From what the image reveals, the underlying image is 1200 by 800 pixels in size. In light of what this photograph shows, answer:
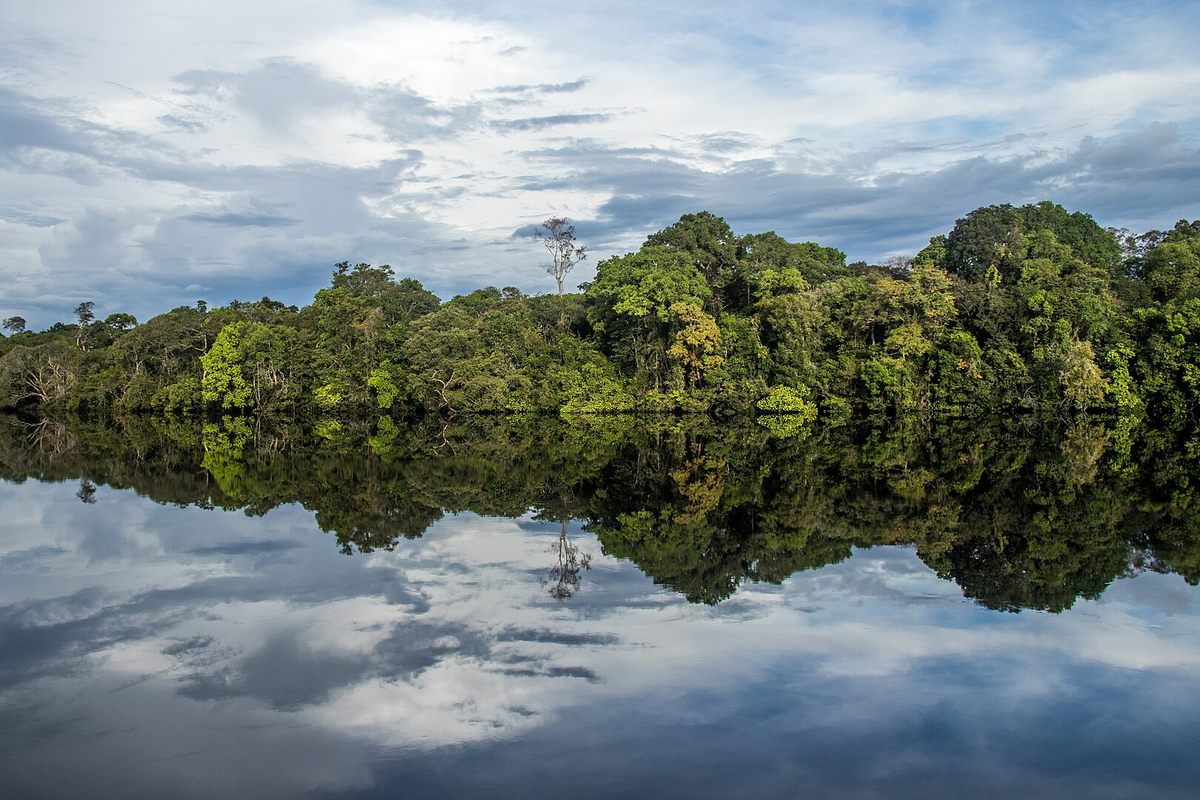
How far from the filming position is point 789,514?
15.1 meters

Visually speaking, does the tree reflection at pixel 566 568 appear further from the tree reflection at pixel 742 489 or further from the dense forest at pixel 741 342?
the dense forest at pixel 741 342

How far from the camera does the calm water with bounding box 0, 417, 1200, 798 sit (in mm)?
6152

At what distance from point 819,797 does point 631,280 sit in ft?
123

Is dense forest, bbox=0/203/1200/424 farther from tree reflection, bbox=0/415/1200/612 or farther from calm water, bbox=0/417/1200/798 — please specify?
calm water, bbox=0/417/1200/798

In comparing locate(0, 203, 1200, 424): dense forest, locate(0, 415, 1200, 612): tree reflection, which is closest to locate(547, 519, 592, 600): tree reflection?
locate(0, 415, 1200, 612): tree reflection

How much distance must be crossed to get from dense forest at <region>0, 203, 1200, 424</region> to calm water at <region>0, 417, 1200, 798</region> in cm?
2441

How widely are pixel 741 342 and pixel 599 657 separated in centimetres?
3493

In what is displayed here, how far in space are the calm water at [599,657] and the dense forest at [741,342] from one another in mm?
24415

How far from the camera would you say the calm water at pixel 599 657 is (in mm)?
6152

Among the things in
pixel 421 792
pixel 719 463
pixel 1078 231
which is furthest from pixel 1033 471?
pixel 1078 231

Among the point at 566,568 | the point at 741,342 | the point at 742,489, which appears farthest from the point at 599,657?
the point at 741,342

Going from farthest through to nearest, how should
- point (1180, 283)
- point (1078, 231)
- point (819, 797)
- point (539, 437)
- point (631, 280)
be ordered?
point (1078, 231) < point (631, 280) < point (1180, 283) < point (539, 437) < point (819, 797)

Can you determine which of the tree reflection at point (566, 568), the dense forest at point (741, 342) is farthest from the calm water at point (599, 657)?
the dense forest at point (741, 342)

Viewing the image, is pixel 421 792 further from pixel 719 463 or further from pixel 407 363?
pixel 407 363
